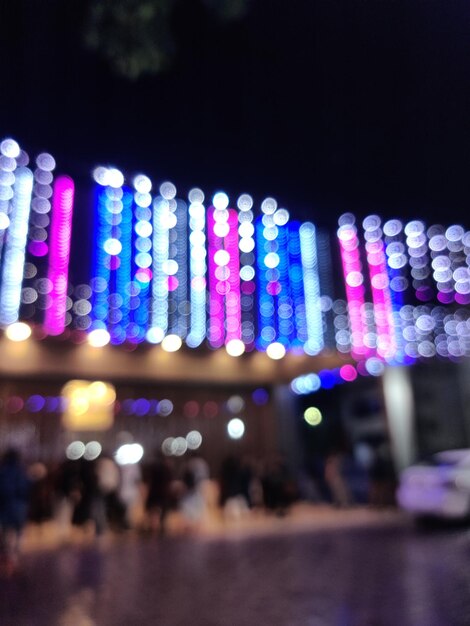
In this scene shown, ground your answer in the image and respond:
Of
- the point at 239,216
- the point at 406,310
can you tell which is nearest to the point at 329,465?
the point at 406,310

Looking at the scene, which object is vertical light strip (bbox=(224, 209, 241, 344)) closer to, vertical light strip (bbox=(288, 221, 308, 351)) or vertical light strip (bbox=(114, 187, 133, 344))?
vertical light strip (bbox=(288, 221, 308, 351))

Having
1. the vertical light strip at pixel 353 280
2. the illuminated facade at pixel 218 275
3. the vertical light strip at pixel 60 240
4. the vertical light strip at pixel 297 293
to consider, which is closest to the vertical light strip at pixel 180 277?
the illuminated facade at pixel 218 275

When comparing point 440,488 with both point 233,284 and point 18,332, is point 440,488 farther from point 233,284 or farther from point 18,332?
point 18,332

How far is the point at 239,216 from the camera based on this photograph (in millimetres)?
14047

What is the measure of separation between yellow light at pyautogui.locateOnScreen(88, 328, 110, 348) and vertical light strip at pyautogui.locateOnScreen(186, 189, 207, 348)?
6.70ft

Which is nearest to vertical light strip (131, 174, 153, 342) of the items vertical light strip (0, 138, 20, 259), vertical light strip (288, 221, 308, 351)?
vertical light strip (0, 138, 20, 259)

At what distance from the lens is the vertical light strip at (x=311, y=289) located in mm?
14672

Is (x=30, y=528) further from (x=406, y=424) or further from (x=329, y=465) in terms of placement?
(x=406, y=424)

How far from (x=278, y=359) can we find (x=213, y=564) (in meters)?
10.1

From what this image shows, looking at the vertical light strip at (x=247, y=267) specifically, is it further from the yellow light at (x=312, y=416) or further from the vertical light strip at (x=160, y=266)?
the yellow light at (x=312, y=416)

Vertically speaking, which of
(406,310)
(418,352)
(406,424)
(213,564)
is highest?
(406,310)

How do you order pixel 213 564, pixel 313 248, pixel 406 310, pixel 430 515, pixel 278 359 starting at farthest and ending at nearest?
pixel 278 359
pixel 406 310
pixel 313 248
pixel 430 515
pixel 213 564

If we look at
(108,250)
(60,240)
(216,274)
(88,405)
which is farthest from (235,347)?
(60,240)

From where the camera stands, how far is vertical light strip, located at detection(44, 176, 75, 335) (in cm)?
1167
